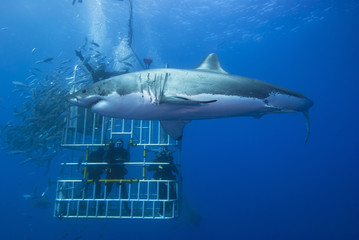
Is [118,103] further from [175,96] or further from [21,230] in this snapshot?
[21,230]

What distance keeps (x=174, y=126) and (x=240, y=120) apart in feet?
273

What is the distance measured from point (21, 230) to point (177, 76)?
125ft

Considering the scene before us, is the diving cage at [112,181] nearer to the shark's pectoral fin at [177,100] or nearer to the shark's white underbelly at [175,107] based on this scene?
the shark's white underbelly at [175,107]

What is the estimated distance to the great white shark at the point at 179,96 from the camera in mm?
2592

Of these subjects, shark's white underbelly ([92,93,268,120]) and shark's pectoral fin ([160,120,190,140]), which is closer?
shark's white underbelly ([92,93,268,120])

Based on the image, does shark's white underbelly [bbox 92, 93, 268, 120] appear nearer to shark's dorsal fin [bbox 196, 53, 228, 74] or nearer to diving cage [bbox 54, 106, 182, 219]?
shark's dorsal fin [bbox 196, 53, 228, 74]

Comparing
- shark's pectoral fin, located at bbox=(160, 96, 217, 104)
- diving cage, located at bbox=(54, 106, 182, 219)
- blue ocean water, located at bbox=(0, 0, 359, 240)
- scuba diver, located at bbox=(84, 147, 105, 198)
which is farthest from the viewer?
blue ocean water, located at bbox=(0, 0, 359, 240)

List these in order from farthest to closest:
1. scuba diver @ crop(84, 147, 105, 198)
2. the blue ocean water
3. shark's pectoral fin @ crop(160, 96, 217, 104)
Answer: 1. the blue ocean water
2. scuba diver @ crop(84, 147, 105, 198)
3. shark's pectoral fin @ crop(160, 96, 217, 104)

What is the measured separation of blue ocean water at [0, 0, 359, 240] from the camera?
90.2 feet

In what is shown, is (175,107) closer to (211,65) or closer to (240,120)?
(211,65)

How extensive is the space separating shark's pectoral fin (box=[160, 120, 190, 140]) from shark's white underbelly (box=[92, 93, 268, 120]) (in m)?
0.80

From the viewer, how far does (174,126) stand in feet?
13.9

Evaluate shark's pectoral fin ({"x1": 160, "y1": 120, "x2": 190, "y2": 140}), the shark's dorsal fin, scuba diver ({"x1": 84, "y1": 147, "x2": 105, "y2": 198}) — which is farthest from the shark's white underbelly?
scuba diver ({"x1": 84, "y1": 147, "x2": 105, "y2": 198})

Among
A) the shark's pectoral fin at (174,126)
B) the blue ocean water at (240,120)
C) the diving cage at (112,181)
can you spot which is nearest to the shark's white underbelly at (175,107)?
the shark's pectoral fin at (174,126)
